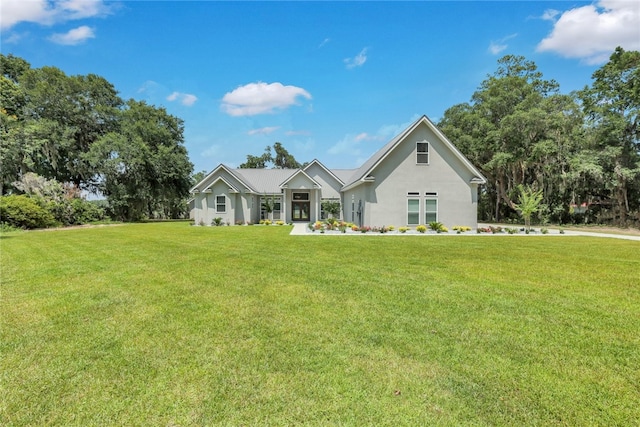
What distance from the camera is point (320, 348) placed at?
3.78 metres

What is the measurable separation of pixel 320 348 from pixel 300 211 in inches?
1097

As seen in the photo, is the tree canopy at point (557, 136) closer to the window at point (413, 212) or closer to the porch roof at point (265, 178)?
the window at point (413, 212)

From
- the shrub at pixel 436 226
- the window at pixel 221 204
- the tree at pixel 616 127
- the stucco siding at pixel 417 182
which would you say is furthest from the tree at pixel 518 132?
the window at pixel 221 204

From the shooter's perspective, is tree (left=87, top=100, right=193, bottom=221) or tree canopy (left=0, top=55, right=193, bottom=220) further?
tree (left=87, top=100, right=193, bottom=221)

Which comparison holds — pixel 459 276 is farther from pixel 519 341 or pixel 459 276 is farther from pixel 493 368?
pixel 493 368

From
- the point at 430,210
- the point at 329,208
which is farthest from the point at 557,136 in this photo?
the point at 329,208

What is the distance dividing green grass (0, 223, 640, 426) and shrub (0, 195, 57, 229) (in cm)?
1749

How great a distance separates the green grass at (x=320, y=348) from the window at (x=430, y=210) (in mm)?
13057

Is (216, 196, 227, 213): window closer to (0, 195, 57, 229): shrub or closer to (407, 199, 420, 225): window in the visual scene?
(0, 195, 57, 229): shrub

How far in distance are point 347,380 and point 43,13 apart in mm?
18434

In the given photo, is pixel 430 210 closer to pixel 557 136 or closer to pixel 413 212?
pixel 413 212

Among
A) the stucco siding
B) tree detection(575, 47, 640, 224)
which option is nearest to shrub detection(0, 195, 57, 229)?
the stucco siding

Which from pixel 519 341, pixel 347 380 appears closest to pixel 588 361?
pixel 519 341

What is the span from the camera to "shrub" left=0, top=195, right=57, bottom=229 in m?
20.2
